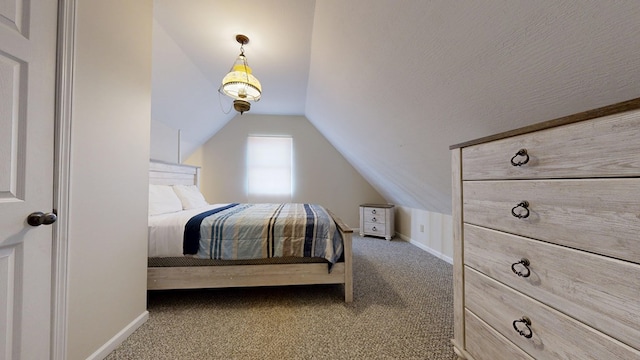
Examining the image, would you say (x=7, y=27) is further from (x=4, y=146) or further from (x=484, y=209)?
(x=484, y=209)

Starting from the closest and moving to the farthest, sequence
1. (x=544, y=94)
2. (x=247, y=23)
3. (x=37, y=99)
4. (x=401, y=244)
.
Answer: (x=37, y=99) < (x=544, y=94) < (x=247, y=23) < (x=401, y=244)

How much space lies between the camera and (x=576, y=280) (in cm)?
63

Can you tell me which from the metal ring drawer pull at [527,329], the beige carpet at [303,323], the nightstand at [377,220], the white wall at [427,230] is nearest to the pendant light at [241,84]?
the beige carpet at [303,323]

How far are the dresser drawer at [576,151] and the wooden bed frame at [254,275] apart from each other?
1.18 metres

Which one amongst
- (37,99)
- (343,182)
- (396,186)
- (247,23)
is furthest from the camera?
(343,182)

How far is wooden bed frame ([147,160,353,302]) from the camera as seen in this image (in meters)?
1.65

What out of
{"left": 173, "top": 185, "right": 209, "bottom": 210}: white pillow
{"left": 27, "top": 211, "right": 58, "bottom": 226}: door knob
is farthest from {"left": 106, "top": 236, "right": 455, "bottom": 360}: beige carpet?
A: {"left": 173, "top": 185, "right": 209, "bottom": 210}: white pillow

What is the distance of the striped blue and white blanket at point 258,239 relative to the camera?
5.48ft

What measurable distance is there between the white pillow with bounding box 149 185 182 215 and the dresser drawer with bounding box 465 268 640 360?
8.21 feet

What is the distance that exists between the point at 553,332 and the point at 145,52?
251 centimetres

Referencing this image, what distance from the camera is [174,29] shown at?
78.1 inches

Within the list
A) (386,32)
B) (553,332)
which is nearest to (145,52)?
(386,32)

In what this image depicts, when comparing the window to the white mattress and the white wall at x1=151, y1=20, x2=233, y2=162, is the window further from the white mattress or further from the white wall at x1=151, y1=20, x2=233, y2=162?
the white mattress

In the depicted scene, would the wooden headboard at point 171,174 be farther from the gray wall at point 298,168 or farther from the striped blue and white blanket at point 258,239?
the striped blue and white blanket at point 258,239
